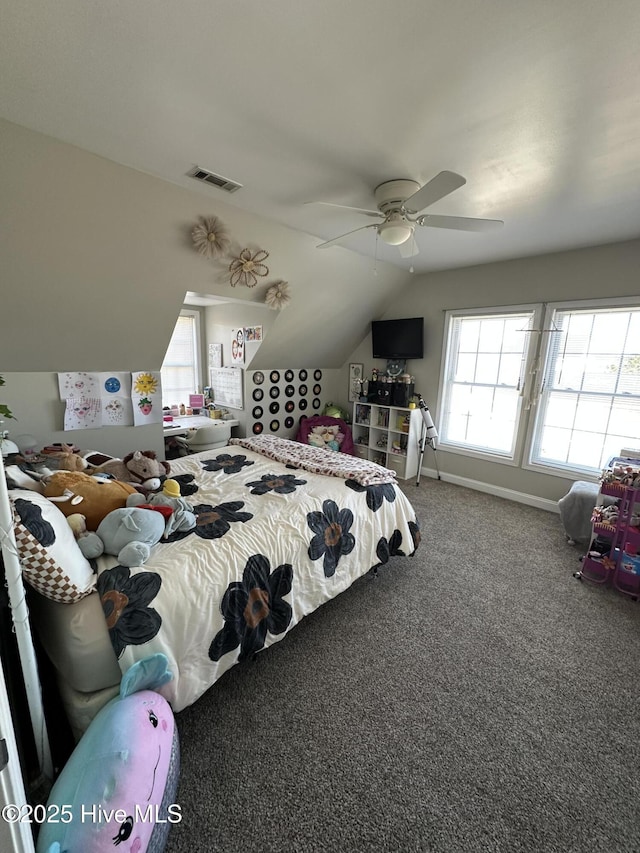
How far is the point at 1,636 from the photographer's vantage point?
1053 millimetres

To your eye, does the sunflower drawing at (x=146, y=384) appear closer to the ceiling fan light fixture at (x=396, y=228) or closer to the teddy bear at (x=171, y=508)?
the teddy bear at (x=171, y=508)

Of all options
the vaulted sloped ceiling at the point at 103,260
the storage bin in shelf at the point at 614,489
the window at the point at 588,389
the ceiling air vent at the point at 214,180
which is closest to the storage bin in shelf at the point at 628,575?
the storage bin in shelf at the point at 614,489

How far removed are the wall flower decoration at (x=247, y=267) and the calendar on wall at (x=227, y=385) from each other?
140 cm

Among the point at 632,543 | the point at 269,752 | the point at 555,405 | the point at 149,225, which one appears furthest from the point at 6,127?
the point at 555,405

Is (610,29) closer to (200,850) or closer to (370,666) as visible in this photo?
(370,666)

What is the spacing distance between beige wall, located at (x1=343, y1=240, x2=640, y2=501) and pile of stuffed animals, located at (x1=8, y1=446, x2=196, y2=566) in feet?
10.9

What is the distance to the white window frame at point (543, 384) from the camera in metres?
3.05

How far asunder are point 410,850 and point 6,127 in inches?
129

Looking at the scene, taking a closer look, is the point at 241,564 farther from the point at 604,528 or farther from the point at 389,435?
the point at 389,435

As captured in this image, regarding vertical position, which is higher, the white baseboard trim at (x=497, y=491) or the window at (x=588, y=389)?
the window at (x=588, y=389)

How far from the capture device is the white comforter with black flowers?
4.31 ft

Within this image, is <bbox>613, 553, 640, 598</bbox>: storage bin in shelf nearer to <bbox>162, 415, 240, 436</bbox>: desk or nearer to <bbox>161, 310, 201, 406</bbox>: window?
<bbox>162, 415, 240, 436</bbox>: desk

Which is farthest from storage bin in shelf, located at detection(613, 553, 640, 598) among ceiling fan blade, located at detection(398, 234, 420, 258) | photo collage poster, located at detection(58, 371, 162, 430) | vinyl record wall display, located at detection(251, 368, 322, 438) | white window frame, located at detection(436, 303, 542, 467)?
photo collage poster, located at detection(58, 371, 162, 430)

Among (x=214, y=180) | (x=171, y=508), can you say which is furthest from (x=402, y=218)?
(x=171, y=508)
